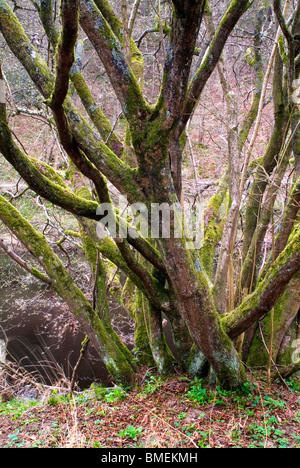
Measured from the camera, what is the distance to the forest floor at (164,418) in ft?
8.48

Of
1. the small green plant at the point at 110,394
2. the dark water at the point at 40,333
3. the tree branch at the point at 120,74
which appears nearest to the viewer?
the tree branch at the point at 120,74

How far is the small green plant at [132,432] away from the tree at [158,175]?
837mm

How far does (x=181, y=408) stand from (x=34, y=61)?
3274 millimetres

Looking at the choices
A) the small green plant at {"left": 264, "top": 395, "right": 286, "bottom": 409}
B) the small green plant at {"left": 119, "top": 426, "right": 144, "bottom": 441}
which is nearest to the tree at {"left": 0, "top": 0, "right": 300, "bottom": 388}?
the small green plant at {"left": 264, "top": 395, "right": 286, "bottom": 409}

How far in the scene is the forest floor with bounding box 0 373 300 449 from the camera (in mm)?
2586

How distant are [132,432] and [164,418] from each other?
0.34 metres

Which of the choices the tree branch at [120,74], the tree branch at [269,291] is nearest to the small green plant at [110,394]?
the tree branch at [269,291]

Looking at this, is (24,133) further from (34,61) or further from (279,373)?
(279,373)

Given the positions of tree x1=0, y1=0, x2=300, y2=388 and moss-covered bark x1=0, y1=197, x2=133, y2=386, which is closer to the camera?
tree x1=0, y1=0, x2=300, y2=388

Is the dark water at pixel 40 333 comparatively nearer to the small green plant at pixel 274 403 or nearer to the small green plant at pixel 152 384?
the small green plant at pixel 152 384

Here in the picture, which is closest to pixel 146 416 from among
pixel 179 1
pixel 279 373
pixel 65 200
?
pixel 279 373

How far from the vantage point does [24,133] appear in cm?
1521

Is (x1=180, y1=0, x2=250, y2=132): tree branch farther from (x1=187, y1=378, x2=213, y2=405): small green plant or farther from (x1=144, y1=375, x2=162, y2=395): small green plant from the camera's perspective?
(x1=144, y1=375, x2=162, y2=395): small green plant

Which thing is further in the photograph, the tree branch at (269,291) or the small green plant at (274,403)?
the small green plant at (274,403)
